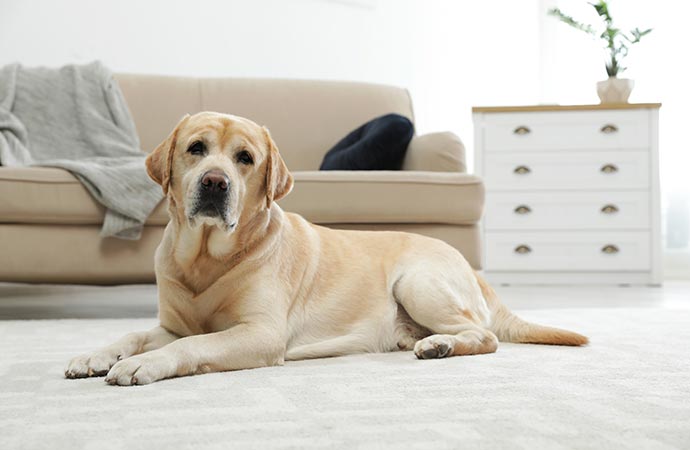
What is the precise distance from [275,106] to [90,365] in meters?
2.57

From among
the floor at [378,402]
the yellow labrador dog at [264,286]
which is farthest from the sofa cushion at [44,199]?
the yellow labrador dog at [264,286]

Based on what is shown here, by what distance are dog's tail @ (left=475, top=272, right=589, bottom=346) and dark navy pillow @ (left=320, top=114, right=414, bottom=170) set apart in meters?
1.35

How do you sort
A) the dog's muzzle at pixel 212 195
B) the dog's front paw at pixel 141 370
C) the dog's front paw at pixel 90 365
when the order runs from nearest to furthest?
1. the dog's front paw at pixel 141 370
2. the dog's front paw at pixel 90 365
3. the dog's muzzle at pixel 212 195

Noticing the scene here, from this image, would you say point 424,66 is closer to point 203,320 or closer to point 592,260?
point 592,260

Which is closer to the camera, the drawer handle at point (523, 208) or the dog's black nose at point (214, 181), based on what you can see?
the dog's black nose at point (214, 181)

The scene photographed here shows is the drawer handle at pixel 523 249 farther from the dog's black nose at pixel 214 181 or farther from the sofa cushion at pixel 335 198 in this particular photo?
the dog's black nose at pixel 214 181

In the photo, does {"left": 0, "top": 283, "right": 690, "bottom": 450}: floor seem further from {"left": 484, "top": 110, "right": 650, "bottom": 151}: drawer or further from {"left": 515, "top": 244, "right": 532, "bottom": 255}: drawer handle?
{"left": 484, "top": 110, "right": 650, "bottom": 151}: drawer

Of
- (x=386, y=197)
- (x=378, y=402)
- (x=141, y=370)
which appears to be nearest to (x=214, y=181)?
(x=141, y=370)

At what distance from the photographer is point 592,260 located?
4520 mm

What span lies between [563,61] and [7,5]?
3.91 metres

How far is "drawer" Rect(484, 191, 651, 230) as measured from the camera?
4520mm

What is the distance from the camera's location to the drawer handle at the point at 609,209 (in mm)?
4535

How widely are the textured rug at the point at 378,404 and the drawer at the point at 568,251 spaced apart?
8.89 ft

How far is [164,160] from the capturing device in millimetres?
1705
